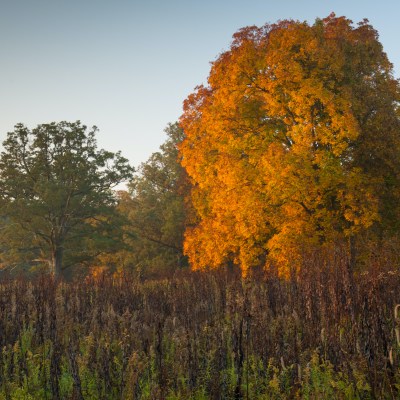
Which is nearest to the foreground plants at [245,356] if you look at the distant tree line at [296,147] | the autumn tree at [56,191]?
the distant tree line at [296,147]

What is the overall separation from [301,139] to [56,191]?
16102mm

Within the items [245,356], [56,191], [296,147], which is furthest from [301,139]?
[56,191]

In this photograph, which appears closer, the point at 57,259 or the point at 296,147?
the point at 296,147

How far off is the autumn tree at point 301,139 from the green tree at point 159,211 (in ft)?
40.5

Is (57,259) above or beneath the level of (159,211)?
beneath

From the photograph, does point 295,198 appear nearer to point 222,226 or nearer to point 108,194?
point 222,226

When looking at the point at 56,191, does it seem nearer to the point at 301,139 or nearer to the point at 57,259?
the point at 57,259

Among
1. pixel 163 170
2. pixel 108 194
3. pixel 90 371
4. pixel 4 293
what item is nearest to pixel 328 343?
pixel 90 371

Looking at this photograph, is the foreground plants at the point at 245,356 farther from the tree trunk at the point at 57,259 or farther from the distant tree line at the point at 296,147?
the tree trunk at the point at 57,259

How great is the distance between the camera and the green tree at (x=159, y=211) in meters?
29.9

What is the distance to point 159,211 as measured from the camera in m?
32.8

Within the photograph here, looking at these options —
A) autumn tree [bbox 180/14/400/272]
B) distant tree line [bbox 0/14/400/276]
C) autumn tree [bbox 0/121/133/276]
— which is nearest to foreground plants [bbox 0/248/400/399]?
distant tree line [bbox 0/14/400/276]

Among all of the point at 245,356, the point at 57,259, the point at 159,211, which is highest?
the point at 159,211

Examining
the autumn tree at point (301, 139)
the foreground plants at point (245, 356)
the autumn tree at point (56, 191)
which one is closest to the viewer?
the foreground plants at point (245, 356)
